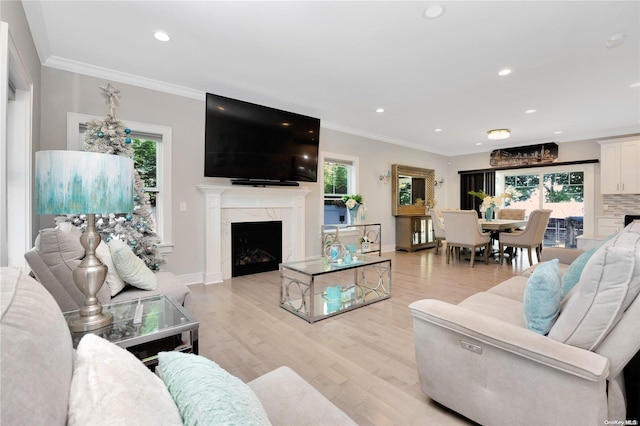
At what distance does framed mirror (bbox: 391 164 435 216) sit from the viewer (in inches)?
270

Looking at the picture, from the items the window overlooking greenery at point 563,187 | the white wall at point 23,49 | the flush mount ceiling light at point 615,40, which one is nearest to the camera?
the white wall at point 23,49

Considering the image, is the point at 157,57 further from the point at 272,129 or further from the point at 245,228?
the point at 245,228

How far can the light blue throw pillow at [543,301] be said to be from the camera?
4.34 ft

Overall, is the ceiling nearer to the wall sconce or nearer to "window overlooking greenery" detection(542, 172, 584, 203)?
the wall sconce

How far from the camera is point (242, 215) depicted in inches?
177

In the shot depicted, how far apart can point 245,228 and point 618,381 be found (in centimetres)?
416

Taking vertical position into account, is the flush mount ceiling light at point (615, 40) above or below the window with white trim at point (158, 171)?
above

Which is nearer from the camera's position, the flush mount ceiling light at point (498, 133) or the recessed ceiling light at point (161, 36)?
the recessed ceiling light at point (161, 36)

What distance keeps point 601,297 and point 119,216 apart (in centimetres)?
358

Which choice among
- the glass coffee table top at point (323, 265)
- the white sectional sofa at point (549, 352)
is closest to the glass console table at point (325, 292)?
the glass coffee table top at point (323, 265)

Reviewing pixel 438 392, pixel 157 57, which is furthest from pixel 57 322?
pixel 157 57

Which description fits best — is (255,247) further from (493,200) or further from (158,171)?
(493,200)

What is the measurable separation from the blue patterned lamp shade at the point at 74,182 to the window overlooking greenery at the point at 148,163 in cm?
279

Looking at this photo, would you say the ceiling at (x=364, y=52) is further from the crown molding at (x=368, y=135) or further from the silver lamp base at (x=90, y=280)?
the silver lamp base at (x=90, y=280)
